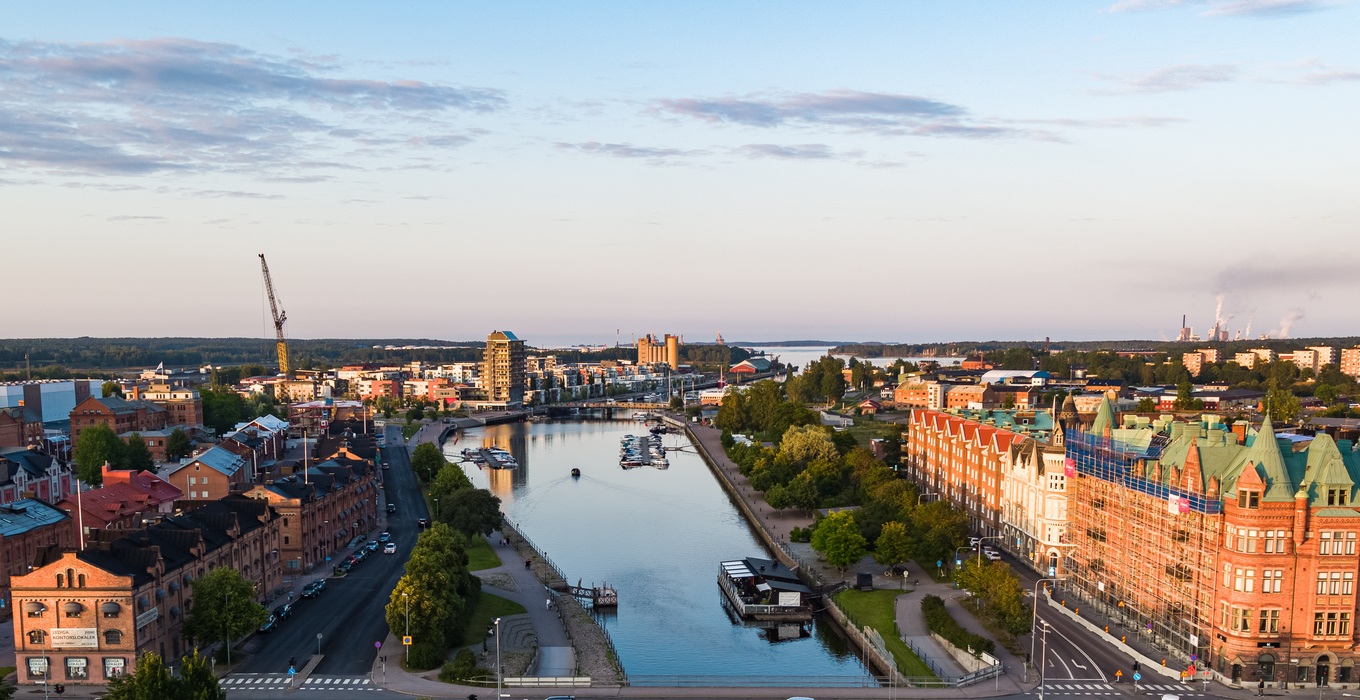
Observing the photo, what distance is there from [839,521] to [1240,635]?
27.1 metres

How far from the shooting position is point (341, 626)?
54.0 meters

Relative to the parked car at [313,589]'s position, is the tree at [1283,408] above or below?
above

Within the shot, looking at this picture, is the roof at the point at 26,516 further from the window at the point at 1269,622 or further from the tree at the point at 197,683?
the window at the point at 1269,622

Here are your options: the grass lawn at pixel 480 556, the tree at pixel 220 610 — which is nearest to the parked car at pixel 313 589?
the tree at pixel 220 610

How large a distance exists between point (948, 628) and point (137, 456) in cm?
9027

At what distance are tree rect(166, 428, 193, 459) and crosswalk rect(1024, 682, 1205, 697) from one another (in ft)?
362

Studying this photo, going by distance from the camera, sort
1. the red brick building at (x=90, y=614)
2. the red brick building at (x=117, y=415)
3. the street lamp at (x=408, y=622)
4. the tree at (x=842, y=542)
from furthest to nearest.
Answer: the red brick building at (x=117, y=415), the tree at (x=842, y=542), the street lamp at (x=408, y=622), the red brick building at (x=90, y=614)

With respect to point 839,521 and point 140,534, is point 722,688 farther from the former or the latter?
point 140,534

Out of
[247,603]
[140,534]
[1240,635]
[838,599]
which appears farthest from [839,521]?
[140,534]

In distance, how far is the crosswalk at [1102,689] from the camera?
44.4 m

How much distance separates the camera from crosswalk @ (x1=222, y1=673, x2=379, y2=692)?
44406 mm

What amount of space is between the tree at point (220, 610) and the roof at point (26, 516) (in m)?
19.7

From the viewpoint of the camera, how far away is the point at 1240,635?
4628 centimetres

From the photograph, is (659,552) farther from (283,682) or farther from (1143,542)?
(283,682)
